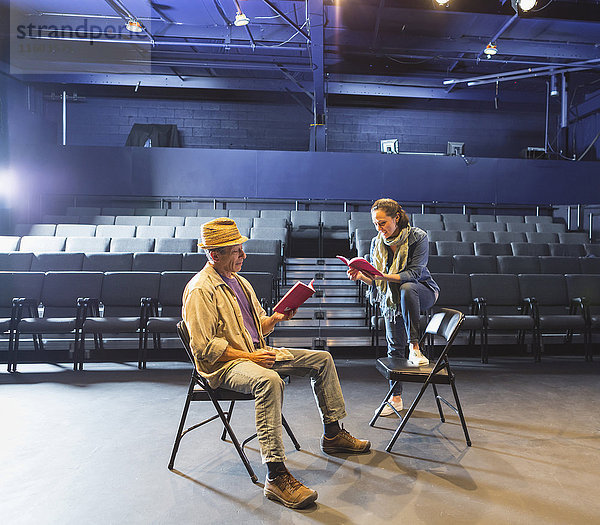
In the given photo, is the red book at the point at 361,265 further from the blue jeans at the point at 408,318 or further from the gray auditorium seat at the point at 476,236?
the gray auditorium seat at the point at 476,236

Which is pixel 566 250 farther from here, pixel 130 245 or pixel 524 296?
pixel 130 245

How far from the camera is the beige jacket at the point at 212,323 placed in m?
2.13


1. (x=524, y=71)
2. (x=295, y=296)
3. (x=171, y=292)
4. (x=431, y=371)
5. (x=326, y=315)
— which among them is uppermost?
(x=524, y=71)

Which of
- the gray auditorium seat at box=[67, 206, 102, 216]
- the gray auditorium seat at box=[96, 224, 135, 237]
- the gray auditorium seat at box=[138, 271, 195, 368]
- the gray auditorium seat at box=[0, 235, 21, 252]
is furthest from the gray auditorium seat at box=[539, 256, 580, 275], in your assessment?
the gray auditorium seat at box=[67, 206, 102, 216]

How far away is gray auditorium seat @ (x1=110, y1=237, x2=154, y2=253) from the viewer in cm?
629

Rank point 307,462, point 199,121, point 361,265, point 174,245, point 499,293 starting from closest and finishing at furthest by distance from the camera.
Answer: point 307,462
point 361,265
point 499,293
point 174,245
point 199,121

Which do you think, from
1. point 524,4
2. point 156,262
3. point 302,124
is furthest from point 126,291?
point 302,124

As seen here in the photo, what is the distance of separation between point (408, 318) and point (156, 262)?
3.41 metres

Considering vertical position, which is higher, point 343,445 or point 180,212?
point 180,212

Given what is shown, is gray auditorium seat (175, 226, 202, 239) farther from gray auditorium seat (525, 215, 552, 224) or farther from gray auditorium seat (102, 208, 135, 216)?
gray auditorium seat (525, 215, 552, 224)

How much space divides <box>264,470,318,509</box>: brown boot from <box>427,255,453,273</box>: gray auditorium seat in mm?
3986

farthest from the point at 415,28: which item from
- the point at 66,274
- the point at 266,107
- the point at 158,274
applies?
the point at 66,274

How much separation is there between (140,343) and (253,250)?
7.50ft

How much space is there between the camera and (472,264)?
5.61m
